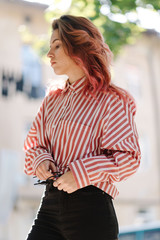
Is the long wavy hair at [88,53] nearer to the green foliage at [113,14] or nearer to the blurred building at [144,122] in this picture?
the green foliage at [113,14]

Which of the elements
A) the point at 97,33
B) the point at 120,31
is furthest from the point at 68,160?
the point at 120,31

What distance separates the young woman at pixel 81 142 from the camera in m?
1.88

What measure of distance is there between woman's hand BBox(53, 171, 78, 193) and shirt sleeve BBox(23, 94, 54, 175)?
0.17m

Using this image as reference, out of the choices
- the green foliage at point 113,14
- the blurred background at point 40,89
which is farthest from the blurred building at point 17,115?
the green foliage at point 113,14

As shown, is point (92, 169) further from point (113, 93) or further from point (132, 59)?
point (132, 59)

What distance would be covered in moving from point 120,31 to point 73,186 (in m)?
4.81

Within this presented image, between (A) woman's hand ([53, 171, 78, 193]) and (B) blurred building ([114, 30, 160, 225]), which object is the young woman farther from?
(B) blurred building ([114, 30, 160, 225])

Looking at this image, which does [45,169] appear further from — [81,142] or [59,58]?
[59,58]

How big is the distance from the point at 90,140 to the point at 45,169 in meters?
0.23

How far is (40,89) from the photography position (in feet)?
38.6

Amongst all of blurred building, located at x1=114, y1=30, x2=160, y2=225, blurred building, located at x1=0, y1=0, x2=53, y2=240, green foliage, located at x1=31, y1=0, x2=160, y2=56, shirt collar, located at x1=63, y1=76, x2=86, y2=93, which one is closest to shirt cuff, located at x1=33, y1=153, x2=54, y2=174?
shirt collar, located at x1=63, y1=76, x2=86, y2=93

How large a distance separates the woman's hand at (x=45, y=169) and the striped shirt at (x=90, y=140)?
0.02m

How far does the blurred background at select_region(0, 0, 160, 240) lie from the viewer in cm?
639

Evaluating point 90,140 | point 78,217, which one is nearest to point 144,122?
point 90,140
